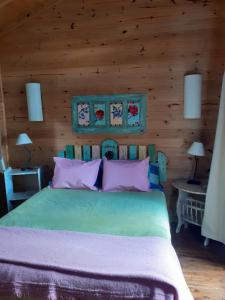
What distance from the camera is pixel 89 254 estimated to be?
1.33m

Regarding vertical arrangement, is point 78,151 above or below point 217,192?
above

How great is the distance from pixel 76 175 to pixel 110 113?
2.67 ft

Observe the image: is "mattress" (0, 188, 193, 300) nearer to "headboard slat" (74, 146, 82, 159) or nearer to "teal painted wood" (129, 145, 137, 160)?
"teal painted wood" (129, 145, 137, 160)

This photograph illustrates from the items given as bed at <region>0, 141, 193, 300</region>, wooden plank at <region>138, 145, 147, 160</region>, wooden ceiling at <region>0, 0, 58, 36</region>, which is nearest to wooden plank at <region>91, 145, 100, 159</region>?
wooden plank at <region>138, 145, 147, 160</region>

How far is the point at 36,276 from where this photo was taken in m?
1.21

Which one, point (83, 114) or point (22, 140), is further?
point (83, 114)

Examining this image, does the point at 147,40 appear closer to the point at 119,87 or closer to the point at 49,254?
the point at 119,87

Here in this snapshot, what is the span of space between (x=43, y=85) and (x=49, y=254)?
2113 millimetres

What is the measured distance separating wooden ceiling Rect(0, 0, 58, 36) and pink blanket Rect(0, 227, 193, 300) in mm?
2328

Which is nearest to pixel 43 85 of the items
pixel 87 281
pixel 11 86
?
pixel 11 86

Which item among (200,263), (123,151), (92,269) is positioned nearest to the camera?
(92,269)

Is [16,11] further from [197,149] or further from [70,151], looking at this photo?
[197,149]

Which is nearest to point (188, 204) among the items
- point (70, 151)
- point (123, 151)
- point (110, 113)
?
point (123, 151)

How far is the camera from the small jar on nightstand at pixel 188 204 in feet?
8.16
